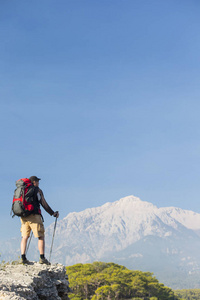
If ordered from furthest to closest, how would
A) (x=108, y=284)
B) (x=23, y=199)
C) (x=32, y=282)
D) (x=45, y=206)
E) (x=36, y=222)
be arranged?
(x=108, y=284) < (x=45, y=206) < (x=36, y=222) < (x=23, y=199) < (x=32, y=282)

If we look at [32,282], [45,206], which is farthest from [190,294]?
[32,282]

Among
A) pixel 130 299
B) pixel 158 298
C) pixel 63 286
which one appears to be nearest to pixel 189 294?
pixel 158 298

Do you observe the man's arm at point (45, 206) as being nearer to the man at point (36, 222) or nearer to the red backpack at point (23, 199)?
the man at point (36, 222)

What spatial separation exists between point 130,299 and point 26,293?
59133 mm

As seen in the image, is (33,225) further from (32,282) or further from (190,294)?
(190,294)

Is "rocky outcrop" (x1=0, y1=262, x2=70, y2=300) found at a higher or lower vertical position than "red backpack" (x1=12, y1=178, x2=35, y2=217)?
lower

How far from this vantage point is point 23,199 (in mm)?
8719

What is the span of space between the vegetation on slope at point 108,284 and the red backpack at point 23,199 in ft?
A: 153

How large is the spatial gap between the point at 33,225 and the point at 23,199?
80 centimetres

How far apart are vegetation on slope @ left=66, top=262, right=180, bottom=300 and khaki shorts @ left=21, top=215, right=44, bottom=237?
46053 millimetres

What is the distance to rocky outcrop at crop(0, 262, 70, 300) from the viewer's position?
249 inches

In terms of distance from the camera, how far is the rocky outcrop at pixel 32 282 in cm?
632

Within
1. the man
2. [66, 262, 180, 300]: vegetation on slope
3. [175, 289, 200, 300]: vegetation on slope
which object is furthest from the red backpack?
[175, 289, 200, 300]: vegetation on slope

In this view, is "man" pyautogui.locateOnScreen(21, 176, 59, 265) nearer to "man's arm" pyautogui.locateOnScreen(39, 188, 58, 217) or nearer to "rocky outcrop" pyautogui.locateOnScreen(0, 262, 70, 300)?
"man's arm" pyautogui.locateOnScreen(39, 188, 58, 217)
